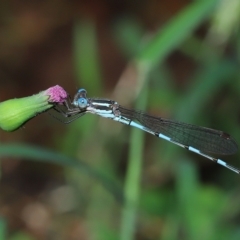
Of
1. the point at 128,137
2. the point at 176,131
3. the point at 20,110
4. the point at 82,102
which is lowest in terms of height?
the point at 20,110

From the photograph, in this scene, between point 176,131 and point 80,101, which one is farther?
point 176,131

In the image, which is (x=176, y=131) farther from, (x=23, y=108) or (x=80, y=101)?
(x=23, y=108)

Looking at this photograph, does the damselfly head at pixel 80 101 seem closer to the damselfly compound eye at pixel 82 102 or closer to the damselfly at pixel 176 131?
the damselfly compound eye at pixel 82 102

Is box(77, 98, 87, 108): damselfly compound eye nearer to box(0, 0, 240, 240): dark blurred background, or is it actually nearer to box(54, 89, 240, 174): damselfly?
box(54, 89, 240, 174): damselfly

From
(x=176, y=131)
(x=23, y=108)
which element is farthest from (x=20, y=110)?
(x=176, y=131)

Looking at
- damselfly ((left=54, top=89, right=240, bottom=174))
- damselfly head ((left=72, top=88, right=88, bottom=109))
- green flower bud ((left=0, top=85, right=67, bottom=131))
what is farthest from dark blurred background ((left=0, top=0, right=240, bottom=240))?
green flower bud ((left=0, top=85, right=67, bottom=131))

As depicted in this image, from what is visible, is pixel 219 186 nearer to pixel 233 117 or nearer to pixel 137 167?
pixel 233 117

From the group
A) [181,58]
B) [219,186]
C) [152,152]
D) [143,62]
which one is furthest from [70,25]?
[143,62]
